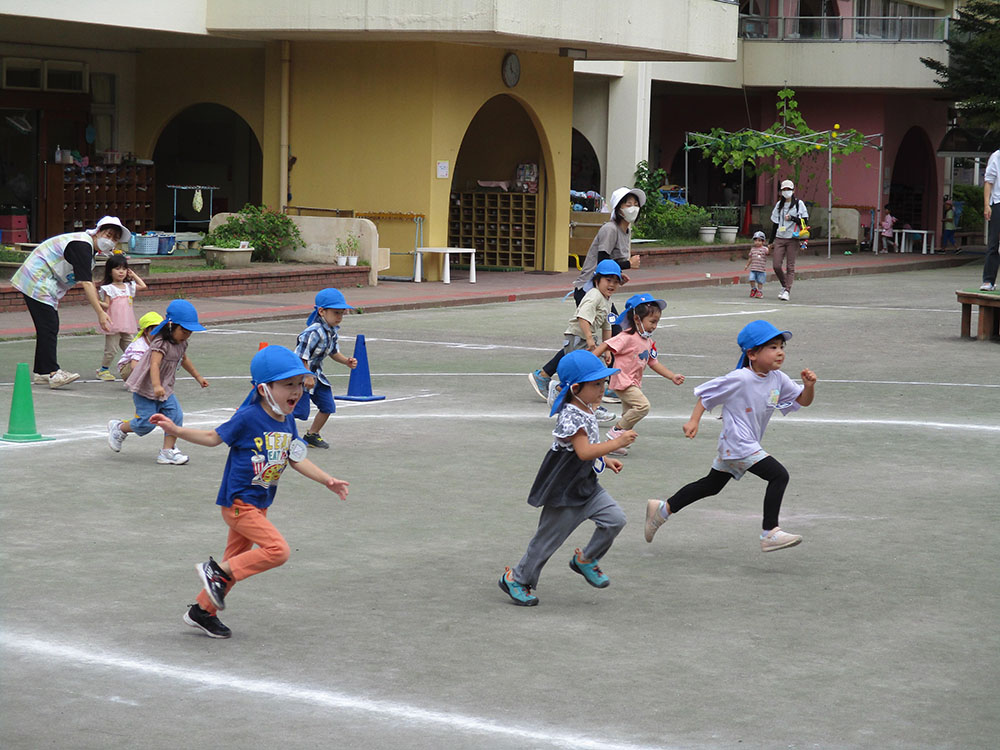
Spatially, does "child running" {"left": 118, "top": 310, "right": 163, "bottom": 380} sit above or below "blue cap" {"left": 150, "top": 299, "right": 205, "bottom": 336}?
below

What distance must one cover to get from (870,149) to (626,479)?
33134mm

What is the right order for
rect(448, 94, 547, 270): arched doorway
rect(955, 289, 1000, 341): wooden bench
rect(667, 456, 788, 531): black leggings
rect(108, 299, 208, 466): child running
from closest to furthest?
rect(667, 456, 788, 531): black leggings → rect(108, 299, 208, 466): child running → rect(955, 289, 1000, 341): wooden bench → rect(448, 94, 547, 270): arched doorway

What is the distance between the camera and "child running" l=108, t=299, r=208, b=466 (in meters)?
9.84

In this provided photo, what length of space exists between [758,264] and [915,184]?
21195 mm

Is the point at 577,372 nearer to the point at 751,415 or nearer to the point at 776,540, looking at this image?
the point at 751,415

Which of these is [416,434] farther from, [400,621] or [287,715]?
[287,715]

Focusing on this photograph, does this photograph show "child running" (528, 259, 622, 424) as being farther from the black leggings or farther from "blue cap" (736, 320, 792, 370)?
"blue cap" (736, 320, 792, 370)

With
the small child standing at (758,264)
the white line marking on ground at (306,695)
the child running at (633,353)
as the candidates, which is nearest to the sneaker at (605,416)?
the child running at (633,353)

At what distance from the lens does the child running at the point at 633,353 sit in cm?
1051

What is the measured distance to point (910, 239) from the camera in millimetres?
41562

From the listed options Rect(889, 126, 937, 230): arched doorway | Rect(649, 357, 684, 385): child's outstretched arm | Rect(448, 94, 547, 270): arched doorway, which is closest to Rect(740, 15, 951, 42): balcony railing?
Rect(889, 126, 937, 230): arched doorway

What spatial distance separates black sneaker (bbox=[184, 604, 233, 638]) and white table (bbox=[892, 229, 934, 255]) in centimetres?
3601

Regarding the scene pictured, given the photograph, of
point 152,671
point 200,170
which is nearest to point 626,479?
point 152,671

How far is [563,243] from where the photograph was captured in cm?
2975
